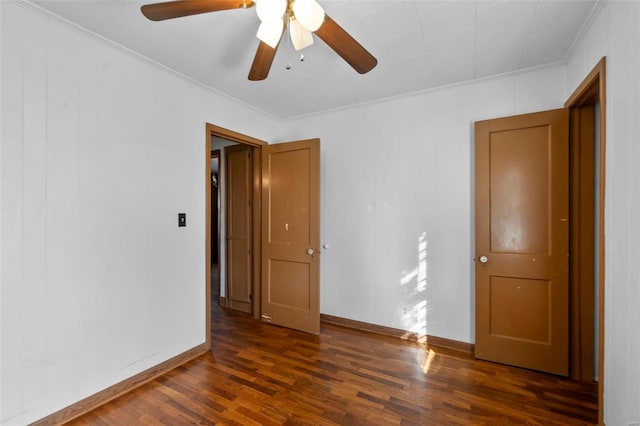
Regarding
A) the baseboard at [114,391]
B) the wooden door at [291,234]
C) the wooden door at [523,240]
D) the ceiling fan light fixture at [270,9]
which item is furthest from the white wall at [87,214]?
the wooden door at [523,240]

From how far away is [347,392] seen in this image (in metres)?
2.17

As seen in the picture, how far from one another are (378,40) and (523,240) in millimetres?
1984

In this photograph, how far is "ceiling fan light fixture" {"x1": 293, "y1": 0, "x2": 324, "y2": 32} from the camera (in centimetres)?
130

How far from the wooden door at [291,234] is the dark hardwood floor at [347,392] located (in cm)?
58

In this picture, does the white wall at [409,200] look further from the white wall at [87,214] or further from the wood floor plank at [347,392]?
the white wall at [87,214]

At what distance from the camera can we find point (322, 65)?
8.00 feet

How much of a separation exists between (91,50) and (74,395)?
231 centimetres

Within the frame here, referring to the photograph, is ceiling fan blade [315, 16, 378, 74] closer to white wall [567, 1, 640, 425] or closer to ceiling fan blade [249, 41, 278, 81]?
ceiling fan blade [249, 41, 278, 81]

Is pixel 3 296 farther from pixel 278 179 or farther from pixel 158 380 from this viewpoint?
pixel 278 179

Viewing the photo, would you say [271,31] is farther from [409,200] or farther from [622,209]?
[409,200]

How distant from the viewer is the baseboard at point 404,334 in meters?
2.80

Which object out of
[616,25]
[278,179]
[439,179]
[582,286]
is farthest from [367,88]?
[582,286]

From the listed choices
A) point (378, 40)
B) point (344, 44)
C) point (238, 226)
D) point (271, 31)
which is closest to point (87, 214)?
point (271, 31)

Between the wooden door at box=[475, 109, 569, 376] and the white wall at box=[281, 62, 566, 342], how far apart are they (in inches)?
7.4
